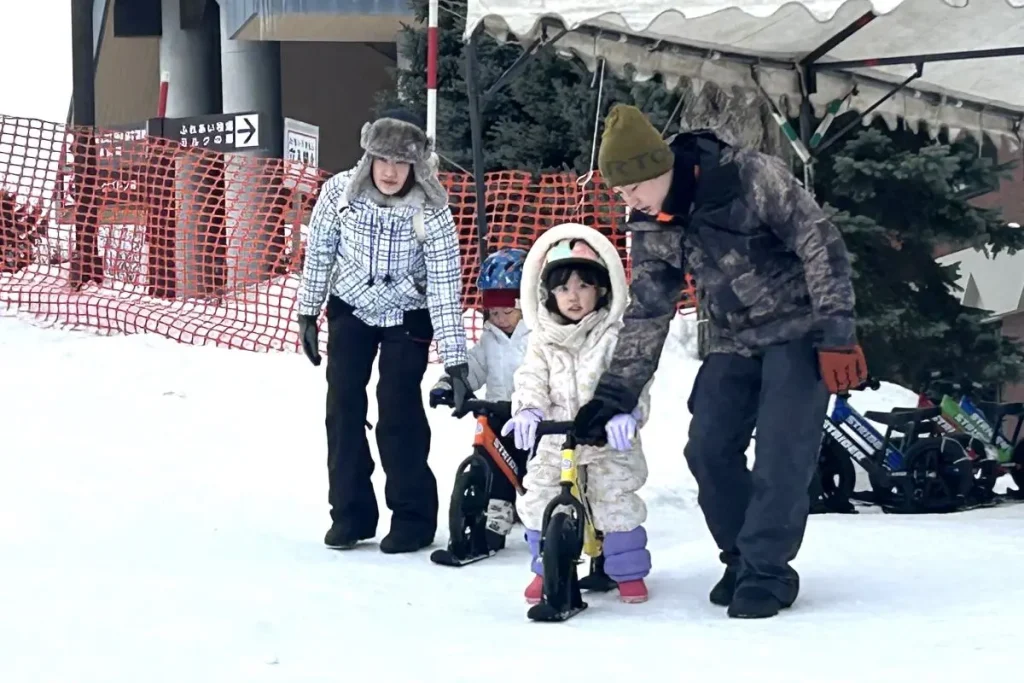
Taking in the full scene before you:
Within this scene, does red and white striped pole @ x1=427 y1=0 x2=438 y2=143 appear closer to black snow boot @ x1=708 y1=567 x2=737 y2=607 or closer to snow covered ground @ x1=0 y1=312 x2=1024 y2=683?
snow covered ground @ x1=0 y1=312 x2=1024 y2=683

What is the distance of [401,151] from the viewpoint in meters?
6.05

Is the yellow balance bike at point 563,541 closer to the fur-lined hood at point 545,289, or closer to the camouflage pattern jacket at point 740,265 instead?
the camouflage pattern jacket at point 740,265

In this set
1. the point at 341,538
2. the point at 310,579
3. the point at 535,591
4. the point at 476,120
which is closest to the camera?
the point at 535,591

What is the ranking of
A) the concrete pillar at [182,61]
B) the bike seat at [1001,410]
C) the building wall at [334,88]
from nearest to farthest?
the bike seat at [1001,410], the concrete pillar at [182,61], the building wall at [334,88]

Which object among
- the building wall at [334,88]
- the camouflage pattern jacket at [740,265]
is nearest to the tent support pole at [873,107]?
the camouflage pattern jacket at [740,265]

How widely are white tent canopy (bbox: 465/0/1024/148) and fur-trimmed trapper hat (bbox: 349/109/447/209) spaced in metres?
0.85

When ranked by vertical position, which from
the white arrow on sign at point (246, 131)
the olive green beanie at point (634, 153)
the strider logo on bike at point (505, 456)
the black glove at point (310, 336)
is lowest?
the strider logo on bike at point (505, 456)

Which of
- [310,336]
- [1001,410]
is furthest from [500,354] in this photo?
[1001,410]

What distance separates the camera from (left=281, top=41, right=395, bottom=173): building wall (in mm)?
21969

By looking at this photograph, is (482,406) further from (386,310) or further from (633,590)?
(633,590)

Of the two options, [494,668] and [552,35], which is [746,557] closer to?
[494,668]

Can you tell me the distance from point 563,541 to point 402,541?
5.34 ft

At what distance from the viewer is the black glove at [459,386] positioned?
19.9 ft

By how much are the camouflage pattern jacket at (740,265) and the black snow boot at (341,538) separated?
177 centimetres
